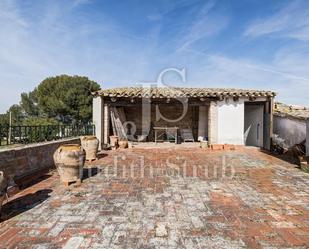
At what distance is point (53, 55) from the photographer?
13.8 meters

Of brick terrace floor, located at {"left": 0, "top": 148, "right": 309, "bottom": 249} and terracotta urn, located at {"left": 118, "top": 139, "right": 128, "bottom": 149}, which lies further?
terracotta urn, located at {"left": 118, "top": 139, "right": 128, "bottom": 149}

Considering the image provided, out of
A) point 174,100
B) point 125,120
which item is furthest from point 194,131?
point 125,120

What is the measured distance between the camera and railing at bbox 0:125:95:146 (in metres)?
5.43

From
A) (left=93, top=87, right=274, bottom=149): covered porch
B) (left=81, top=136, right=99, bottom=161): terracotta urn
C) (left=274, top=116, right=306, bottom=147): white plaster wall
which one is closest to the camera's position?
(left=81, top=136, right=99, bottom=161): terracotta urn

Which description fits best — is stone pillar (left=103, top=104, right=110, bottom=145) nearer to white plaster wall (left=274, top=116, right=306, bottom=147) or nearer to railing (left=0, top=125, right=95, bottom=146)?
railing (left=0, top=125, right=95, bottom=146)

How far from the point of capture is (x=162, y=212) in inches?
143

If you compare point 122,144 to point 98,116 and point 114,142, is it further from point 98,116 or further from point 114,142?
point 98,116

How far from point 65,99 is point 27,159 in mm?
22341

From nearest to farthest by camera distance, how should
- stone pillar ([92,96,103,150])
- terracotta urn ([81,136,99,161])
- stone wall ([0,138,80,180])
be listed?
Result: stone wall ([0,138,80,180]) < terracotta urn ([81,136,99,161]) < stone pillar ([92,96,103,150])

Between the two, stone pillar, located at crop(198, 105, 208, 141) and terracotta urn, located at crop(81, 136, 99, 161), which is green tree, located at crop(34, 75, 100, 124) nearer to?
stone pillar, located at crop(198, 105, 208, 141)

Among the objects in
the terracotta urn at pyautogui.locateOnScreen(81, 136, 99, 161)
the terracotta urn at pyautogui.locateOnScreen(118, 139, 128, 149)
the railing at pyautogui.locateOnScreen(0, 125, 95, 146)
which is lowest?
the terracotta urn at pyautogui.locateOnScreen(118, 139, 128, 149)

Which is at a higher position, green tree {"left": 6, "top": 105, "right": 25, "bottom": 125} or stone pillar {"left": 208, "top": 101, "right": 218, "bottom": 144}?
green tree {"left": 6, "top": 105, "right": 25, "bottom": 125}

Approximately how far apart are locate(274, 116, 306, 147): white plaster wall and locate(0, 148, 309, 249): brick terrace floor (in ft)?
15.2

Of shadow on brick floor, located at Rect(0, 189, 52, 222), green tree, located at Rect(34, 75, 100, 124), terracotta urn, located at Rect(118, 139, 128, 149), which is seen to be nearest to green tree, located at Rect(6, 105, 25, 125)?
green tree, located at Rect(34, 75, 100, 124)
